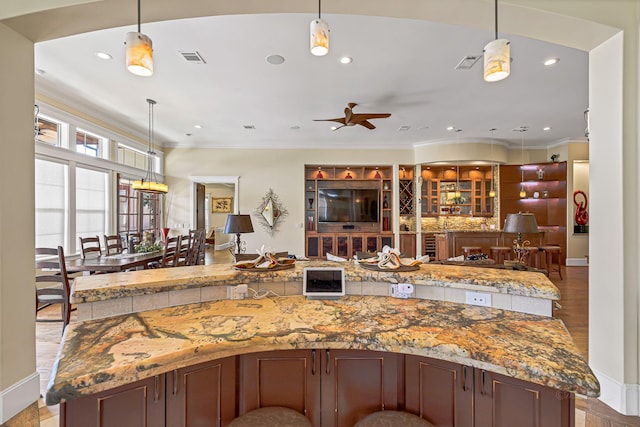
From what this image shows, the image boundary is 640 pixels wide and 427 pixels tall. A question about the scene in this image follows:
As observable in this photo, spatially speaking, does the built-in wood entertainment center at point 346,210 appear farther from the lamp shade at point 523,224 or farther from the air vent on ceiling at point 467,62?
the air vent on ceiling at point 467,62

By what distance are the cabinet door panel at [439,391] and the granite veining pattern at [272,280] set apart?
0.54 meters

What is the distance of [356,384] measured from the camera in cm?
143

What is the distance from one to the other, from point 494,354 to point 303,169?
22.1ft

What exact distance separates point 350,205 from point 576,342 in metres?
5.30

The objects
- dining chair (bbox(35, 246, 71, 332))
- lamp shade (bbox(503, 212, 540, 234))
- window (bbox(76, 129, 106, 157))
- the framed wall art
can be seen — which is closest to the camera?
dining chair (bbox(35, 246, 71, 332))

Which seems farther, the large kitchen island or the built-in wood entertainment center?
the built-in wood entertainment center

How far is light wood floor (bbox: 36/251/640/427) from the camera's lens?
1.97 m

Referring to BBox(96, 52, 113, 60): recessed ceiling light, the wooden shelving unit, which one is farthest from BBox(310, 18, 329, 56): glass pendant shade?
the wooden shelving unit

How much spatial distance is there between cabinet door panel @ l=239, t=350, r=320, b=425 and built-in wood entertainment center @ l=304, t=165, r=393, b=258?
20.6ft

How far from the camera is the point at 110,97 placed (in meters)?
4.68

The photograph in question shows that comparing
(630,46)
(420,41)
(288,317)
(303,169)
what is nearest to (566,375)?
(288,317)

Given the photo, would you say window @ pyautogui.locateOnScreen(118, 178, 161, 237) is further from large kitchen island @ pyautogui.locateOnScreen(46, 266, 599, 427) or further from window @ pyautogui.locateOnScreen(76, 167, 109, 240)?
large kitchen island @ pyautogui.locateOnScreen(46, 266, 599, 427)

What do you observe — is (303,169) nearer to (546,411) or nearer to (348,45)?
(348,45)

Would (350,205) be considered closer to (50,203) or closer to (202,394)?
(50,203)
